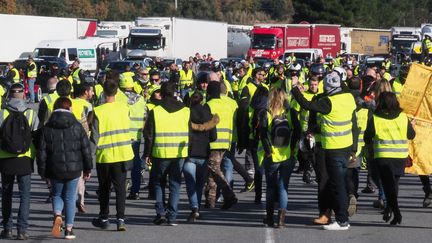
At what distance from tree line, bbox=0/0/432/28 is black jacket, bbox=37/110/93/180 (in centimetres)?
A: 7643

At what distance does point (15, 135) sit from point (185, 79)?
20141mm

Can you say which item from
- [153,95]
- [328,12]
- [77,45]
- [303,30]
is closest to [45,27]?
[77,45]

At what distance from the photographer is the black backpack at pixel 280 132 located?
1307 centimetres

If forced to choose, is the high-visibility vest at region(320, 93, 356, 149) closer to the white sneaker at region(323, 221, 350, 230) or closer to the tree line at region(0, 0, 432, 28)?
the white sneaker at region(323, 221, 350, 230)

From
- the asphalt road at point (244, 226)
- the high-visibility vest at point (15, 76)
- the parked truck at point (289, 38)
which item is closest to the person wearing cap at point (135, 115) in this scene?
the asphalt road at point (244, 226)

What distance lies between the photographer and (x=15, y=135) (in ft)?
40.0

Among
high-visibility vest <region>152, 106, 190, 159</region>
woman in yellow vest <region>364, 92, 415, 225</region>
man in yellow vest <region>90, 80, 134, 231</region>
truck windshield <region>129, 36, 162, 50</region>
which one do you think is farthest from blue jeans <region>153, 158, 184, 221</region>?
truck windshield <region>129, 36, 162, 50</region>

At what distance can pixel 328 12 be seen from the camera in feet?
328

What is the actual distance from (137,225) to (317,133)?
250 cm

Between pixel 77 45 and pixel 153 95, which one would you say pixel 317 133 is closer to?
pixel 153 95

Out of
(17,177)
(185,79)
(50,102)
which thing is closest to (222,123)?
(50,102)

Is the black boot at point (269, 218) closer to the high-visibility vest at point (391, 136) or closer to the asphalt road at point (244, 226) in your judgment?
the asphalt road at point (244, 226)

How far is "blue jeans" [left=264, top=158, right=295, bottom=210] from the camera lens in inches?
514

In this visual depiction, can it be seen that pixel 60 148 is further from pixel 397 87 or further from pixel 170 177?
pixel 397 87
